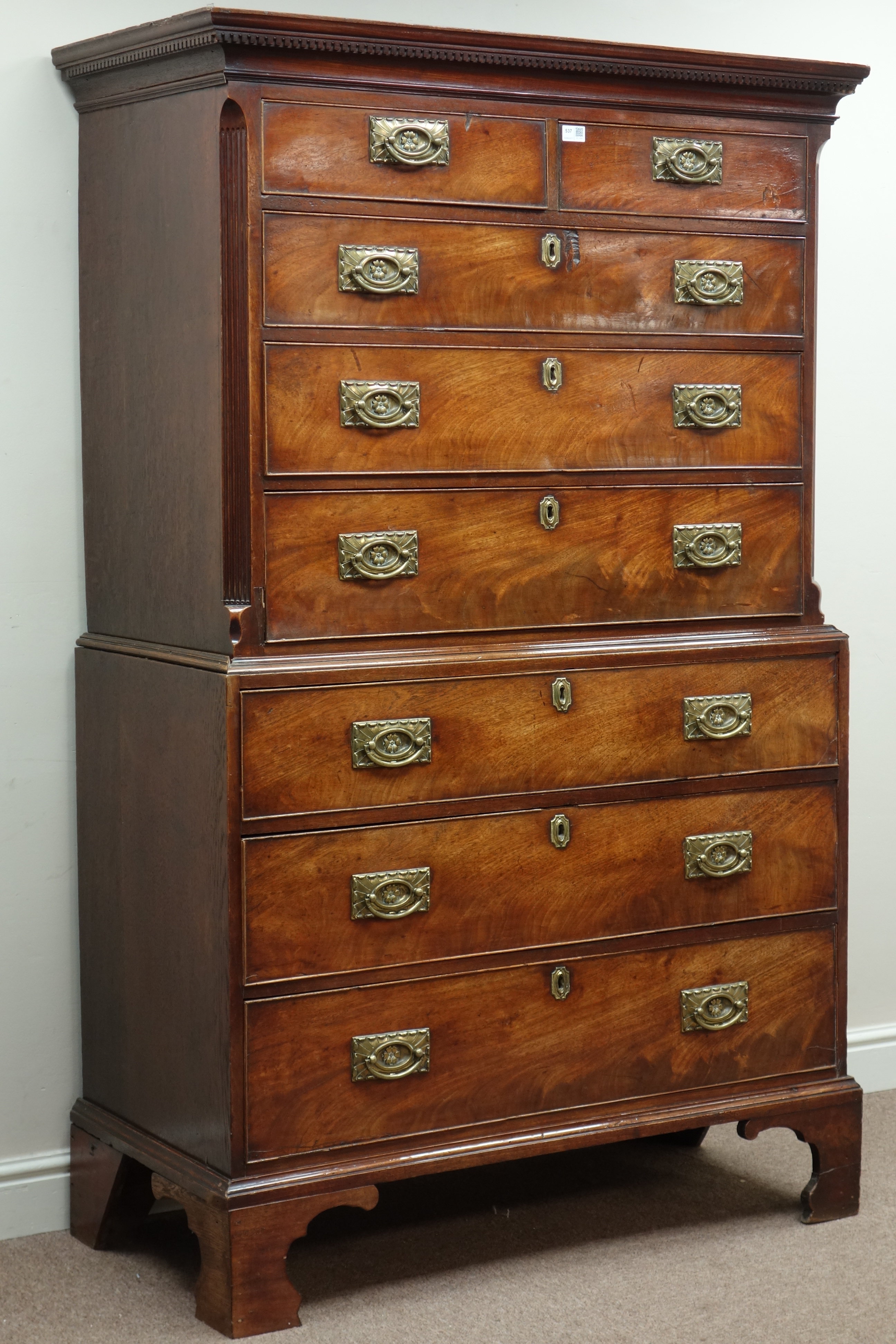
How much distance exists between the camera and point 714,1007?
2945mm

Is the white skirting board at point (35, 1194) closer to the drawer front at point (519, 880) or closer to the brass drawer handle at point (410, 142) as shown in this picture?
the drawer front at point (519, 880)

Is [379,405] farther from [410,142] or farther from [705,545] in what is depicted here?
[705,545]

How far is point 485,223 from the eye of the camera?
267 cm

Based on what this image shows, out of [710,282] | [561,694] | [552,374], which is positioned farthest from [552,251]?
[561,694]

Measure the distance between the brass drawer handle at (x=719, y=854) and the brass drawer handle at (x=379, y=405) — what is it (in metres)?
0.88

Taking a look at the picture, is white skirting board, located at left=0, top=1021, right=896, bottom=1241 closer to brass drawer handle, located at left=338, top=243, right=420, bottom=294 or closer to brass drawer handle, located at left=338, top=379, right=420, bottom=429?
brass drawer handle, located at left=338, top=379, right=420, bottom=429

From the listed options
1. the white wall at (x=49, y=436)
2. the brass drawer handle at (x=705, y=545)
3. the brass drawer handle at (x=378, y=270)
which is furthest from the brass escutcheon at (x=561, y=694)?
the white wall at (x=49, y=436)

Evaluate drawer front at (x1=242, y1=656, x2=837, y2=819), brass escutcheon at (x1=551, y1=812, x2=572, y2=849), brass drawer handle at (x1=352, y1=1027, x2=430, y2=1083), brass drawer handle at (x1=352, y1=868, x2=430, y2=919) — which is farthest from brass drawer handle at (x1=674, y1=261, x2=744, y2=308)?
brass drawer handle at (x1=352, y1=1027, x2=430, y2=1083)

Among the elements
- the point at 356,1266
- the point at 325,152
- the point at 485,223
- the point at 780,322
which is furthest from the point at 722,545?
the point at 356,1266

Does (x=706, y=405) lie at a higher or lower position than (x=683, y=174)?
lower

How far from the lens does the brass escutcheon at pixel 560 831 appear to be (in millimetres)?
2783

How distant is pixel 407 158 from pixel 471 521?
574 millimetres

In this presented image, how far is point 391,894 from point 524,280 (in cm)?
101

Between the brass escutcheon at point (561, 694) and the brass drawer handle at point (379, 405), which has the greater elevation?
the brass drawer handle at point (379, 405)
